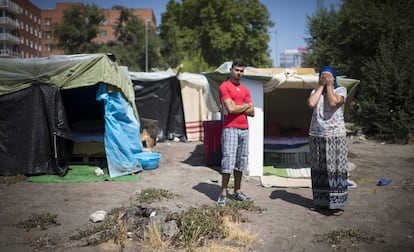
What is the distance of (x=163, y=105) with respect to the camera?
12.8m

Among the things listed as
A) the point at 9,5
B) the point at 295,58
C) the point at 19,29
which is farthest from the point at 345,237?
the point at 295,58

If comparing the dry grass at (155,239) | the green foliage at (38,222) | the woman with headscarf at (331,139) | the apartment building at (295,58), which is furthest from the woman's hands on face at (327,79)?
the apartment building at (295,58)

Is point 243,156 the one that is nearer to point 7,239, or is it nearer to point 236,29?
point 7,239

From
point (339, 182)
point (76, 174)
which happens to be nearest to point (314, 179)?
point (339, 182)

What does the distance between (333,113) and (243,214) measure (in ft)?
6.02

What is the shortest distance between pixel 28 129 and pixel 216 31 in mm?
27453

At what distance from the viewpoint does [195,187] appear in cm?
628

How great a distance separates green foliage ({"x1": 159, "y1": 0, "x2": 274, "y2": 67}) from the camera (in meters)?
33.1

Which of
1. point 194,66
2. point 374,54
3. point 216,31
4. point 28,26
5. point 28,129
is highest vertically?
point 28,26

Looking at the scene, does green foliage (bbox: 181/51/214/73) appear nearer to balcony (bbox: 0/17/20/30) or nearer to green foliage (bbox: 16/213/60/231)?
green foliage (bbox: 16/213/60/231)

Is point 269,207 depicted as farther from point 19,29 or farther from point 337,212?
point 19,29

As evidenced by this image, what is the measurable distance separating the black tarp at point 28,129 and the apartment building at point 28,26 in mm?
38029

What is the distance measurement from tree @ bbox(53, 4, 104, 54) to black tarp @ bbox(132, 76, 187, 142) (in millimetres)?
24333

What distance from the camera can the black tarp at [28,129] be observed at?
679 cm
